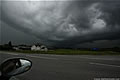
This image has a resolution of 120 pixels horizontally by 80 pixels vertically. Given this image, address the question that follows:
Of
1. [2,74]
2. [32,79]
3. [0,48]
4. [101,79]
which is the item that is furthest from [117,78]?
[0,48]

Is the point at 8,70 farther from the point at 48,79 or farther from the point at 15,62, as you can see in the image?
the point at 48,79

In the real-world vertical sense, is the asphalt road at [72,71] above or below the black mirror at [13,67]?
below

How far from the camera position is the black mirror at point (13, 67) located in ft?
4.63

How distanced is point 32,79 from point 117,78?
347 cm

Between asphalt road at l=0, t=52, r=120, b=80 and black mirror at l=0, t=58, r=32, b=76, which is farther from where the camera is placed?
asphalt road at l=0, t=52, r=120, b=80

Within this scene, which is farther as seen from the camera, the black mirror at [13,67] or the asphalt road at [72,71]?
the asphalt road at [72,71]

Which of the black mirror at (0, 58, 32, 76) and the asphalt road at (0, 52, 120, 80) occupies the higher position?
the black mirror at (0, 58, 32, 76)

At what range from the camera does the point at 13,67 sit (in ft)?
5.08

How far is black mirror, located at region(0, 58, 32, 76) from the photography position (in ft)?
4.63

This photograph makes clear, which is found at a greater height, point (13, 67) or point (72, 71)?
point (13, 67)

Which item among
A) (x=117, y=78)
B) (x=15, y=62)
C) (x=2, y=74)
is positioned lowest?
(x=117, y=78)

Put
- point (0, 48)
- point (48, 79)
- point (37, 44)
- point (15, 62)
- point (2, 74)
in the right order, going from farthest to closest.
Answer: point (37, 44) < point (0, 48) < point (48, 79) < point (15, 62) < point (2, 74)

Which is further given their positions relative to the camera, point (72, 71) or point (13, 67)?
point (72, 71)

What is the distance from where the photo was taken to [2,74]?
136cm
